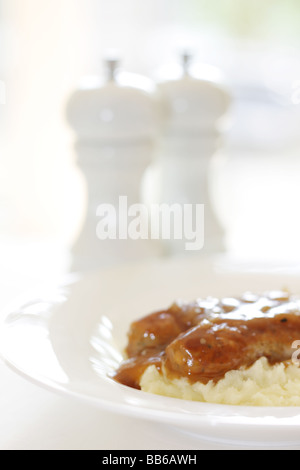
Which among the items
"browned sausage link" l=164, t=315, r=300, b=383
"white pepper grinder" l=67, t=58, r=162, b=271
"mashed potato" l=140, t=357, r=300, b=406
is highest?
"white pepper grinder" l=67, t=58, r=162, b=271

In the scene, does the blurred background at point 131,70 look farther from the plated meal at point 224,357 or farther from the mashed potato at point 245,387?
the mashed potato at point 245,387

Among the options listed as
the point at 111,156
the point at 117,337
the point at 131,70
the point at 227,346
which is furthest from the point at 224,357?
the point at 131,70

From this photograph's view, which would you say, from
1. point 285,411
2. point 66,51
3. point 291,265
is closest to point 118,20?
point 66,51

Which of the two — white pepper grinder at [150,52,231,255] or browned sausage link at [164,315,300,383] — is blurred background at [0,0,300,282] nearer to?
white pepper grinder at [150,52,231,255]

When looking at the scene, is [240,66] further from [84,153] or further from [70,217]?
[84,153]

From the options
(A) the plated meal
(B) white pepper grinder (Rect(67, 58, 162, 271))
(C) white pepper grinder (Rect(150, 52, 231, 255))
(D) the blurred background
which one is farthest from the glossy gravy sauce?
(D) the blurred background

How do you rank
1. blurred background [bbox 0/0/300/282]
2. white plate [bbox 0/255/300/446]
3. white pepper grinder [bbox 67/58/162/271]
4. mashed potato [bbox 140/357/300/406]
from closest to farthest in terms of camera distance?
1. white plate [bbox 0/255/300/446]
2. mashed potato [bbox 140/357/300/406]
3. white pepper grinder [bbox 67/58/162/271]
4. blurred background [bbox 0/0/300/282]

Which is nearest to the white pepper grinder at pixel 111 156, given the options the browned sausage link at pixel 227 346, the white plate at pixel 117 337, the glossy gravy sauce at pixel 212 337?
the white plate at pixel 117 337

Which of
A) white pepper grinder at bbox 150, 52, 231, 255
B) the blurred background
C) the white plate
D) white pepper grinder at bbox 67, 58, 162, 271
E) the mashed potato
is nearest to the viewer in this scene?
the white plate
